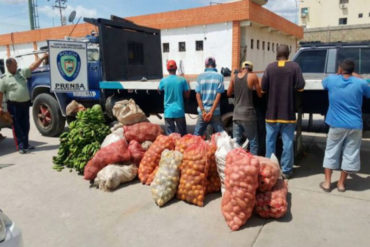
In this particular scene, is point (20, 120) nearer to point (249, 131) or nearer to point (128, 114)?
point (128, 114)

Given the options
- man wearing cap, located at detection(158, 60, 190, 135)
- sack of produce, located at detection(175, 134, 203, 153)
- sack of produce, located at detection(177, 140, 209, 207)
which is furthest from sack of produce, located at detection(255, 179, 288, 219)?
man wearing cap, located at detection(158, 60, 190, 135)

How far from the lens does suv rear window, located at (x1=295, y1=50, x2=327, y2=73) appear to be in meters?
5.96

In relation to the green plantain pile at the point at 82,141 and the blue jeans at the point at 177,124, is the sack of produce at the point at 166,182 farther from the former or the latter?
the green plantain pile at the point at 82,141

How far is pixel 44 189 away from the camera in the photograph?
428 cm

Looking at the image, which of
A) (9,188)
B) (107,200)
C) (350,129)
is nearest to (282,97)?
(350,129)

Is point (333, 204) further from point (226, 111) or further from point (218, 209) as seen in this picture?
point (226, 111)

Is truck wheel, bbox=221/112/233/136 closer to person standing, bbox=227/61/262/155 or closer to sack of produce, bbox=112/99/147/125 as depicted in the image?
person standing, bbox=227/61/262/155

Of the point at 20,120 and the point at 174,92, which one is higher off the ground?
the point at 174,92

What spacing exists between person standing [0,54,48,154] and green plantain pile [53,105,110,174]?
144cm

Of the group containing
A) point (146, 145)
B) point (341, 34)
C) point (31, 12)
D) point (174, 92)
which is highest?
point (31, 12)

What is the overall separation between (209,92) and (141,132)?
4.26 feet

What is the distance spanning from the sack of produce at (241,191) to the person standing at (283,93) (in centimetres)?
117

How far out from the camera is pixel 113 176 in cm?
412

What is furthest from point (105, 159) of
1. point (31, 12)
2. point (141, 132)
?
point (31, 12)
